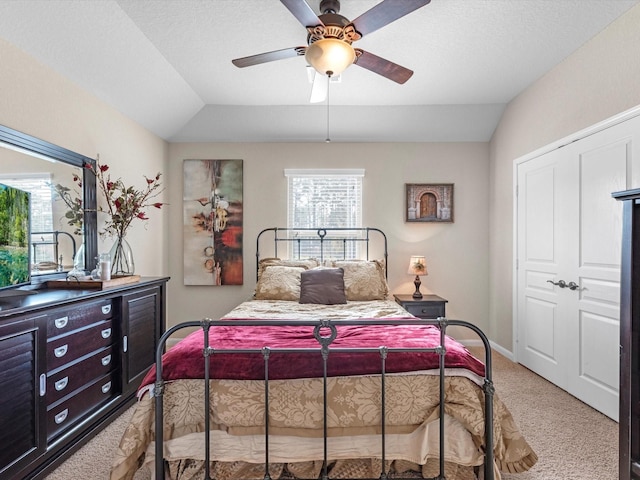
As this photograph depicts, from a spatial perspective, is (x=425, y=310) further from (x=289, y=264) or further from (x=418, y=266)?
(x=289, y=264)

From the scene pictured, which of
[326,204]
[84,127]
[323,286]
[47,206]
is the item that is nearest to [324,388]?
[323,286]

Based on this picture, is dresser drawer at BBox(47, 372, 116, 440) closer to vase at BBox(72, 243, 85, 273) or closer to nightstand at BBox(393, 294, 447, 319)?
vase at BBox(72, 243, 85, 273)

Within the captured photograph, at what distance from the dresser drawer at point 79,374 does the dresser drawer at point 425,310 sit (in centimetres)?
270

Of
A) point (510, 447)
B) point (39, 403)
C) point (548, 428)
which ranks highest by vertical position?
point (39, 403)

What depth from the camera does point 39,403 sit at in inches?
77.5

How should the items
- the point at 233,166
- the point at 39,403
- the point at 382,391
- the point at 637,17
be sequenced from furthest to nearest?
the point at 233,166 → the point at 637,17 → the point at 39,403 → the point at 382,391

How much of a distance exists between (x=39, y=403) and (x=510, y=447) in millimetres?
2364

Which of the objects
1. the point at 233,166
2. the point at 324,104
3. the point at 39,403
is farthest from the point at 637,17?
the point at 39,403

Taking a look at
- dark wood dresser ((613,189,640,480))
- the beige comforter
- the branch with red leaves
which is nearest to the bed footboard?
the beige comforter

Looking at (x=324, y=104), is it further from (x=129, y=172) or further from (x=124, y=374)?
(x=124, y=374)

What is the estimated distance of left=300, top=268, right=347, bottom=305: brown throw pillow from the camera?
136 inches

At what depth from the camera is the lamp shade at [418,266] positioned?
4152mm

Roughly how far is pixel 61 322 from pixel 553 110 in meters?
3.96

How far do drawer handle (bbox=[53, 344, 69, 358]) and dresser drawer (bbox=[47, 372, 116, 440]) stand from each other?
266 millimetres
